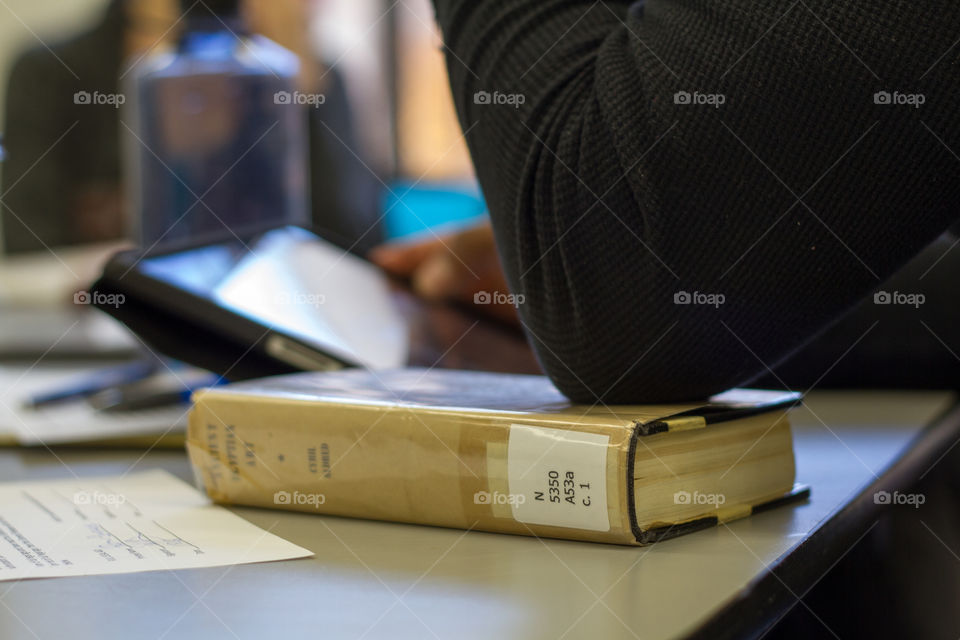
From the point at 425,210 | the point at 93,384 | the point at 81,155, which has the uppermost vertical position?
the point at 81,155

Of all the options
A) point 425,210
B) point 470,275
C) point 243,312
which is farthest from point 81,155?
point 243,312

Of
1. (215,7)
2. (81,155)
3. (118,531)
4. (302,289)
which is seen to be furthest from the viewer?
(81,155)

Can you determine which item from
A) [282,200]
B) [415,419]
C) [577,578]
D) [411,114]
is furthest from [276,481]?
[411,114]

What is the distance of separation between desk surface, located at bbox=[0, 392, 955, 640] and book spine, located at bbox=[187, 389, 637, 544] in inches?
0.4

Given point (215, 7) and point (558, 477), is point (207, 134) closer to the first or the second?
point (215, 7)

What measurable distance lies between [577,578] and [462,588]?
45 mm

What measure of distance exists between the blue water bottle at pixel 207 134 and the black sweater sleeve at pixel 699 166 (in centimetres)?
75

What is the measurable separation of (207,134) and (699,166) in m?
0.92

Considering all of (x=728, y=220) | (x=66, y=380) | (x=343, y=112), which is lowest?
(x=66, y=380)

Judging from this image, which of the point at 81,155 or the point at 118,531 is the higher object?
the point at 81,155

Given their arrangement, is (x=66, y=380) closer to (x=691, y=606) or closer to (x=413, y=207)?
(x=691, y=606)

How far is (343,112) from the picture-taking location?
111 inches

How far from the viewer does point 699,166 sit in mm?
431

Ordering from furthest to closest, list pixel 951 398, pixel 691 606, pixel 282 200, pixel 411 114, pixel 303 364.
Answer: pixel 411 114
pixel 282 200
pixel 951 398
pixel 303 364
pixel 691 606
